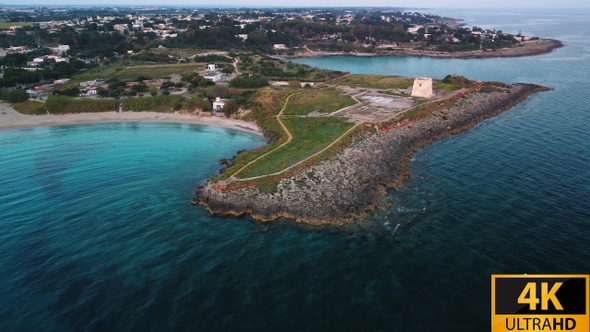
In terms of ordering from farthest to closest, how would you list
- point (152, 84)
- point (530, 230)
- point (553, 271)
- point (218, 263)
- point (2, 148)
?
point (152, 84)
point (2, 148)
point (530, 230)
point (218, 263)
point (553, 271)

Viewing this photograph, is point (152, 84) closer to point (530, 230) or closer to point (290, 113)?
point (290, 113)

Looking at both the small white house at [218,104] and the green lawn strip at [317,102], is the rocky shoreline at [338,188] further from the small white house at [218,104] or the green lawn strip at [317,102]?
the small white house at [218,104]

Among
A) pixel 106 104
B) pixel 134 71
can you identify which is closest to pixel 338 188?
pixel 106 104

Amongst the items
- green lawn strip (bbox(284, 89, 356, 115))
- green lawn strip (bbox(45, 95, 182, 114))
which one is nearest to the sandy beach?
green lawn strip (bbox(45, 95, 182, 114))

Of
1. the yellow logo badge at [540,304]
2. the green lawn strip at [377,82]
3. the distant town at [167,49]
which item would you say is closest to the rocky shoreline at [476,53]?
the distant town at [167,49]

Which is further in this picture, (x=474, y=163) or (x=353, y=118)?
(x=353, y=118)

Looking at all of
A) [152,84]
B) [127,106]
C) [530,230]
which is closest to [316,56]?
[152,84]

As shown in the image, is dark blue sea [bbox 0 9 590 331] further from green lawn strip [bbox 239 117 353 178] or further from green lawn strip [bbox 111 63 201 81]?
green lawn strip [bbox 111 63 201 81]
